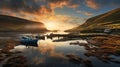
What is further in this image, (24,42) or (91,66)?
(24,42)

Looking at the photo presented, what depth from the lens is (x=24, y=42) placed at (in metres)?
78.8

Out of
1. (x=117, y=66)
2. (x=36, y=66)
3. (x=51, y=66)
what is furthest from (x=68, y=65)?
(x=117, y=66)

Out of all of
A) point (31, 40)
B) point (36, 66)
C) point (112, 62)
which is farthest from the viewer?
point (31, 40)

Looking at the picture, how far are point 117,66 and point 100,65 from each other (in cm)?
371

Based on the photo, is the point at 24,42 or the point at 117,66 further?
the point at 24,42

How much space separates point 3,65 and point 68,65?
14866mm

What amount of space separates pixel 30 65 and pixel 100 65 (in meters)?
16.2

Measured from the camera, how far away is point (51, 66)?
111 feet

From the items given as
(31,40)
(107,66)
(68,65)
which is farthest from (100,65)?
(31,40)

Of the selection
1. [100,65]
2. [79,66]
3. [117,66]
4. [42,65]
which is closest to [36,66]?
[42,65]

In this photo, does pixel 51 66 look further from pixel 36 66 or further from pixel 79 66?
pixel 79 66

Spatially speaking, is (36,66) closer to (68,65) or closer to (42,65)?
(42,65)

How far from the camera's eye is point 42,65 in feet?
112

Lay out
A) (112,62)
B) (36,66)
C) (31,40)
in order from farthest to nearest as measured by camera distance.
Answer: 1. (31,40)
2. (112,62)
3. (36,66)
